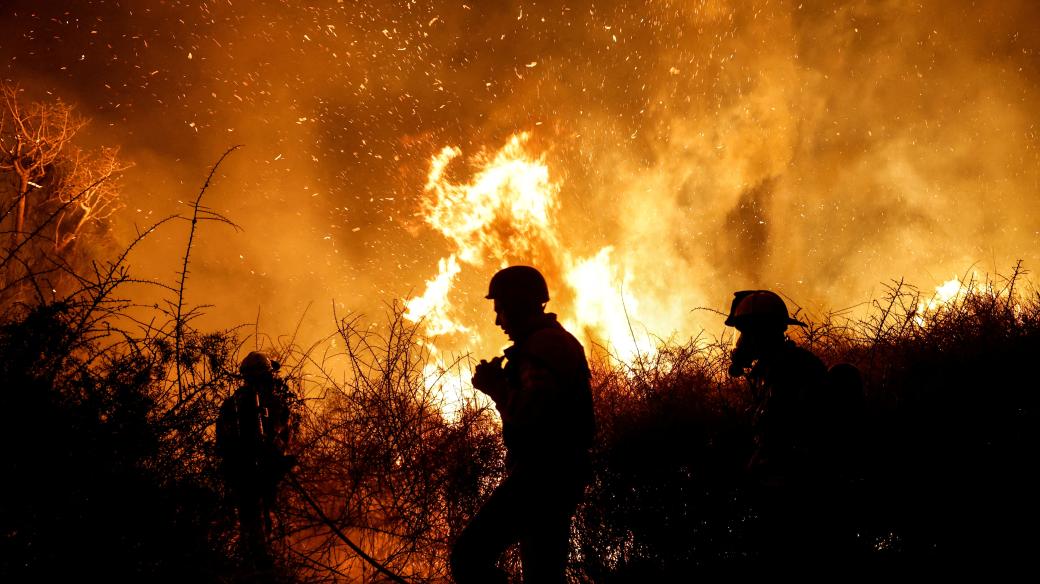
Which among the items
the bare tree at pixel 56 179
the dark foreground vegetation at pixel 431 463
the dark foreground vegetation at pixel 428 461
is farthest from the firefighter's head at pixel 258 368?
the bare tree at pixel 56 179

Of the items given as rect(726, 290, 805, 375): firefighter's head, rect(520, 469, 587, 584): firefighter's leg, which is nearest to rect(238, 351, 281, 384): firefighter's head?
rect(520, 469, 587, 584): firefighter's leg

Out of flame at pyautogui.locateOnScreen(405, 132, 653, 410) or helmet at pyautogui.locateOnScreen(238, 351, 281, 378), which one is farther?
flame at pyautogui.locateOnScreen(405, 132, 653, 410)

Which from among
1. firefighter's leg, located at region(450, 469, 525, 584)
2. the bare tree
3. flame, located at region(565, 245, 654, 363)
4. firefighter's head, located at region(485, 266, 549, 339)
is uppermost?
the bare tree

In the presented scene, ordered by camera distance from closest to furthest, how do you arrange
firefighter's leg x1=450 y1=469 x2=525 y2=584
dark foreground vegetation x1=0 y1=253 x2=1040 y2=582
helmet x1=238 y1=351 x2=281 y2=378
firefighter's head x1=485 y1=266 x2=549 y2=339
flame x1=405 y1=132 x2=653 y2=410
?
1. dark foreground vegetation x1=0 y1=253 x2=1040 y2=582
2. firefighter's leg x1=450 y1=469 x2=525 y2=584
3. firefighter's head x1=485 y1=266 x2=549 y2=339
4. helmet x1=238 y1=351 x2=281 y2=378
5. flame x1=405 y1=132 x2=653 y2=410

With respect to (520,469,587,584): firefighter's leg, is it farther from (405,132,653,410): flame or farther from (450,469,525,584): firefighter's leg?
(405,132,653,410): flame

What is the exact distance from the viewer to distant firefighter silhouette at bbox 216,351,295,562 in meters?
2.71

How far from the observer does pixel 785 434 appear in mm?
2541

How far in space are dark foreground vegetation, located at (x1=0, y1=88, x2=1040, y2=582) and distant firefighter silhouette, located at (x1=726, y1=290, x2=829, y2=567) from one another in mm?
94

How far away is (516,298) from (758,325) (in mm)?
1420

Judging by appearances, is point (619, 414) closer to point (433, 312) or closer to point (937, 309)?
point (937, 309)

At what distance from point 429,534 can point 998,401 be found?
4441mm

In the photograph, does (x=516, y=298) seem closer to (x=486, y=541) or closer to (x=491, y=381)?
(x=491, y=381)

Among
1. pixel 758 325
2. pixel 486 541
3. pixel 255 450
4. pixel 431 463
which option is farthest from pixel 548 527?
pixel 255 450

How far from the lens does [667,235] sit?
57.2 feet
